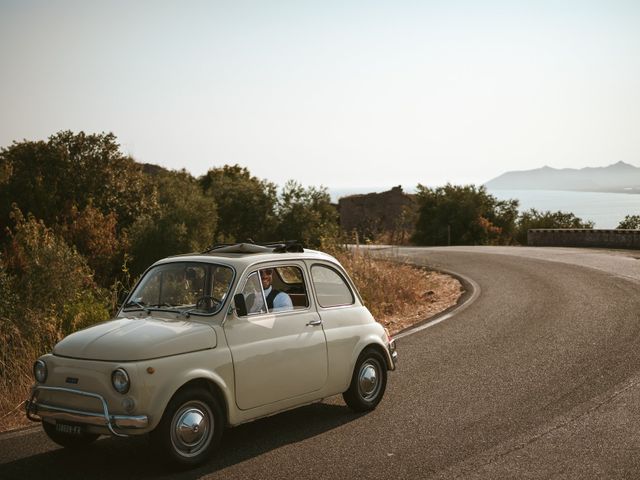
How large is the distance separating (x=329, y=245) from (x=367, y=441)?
1367 centimetres

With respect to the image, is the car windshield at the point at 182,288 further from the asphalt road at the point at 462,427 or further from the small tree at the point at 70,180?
the small tree at the point at 70,180

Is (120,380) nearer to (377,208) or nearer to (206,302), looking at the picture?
(206,302)

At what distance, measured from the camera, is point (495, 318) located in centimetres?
1471

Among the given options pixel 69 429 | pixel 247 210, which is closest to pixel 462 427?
pixel 69 429

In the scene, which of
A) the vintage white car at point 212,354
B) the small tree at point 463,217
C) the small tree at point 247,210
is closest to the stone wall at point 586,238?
the small tree at point 463,217

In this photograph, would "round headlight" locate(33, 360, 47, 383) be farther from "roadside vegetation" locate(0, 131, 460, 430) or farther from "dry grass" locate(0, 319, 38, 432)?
"roadside vegetation" locate(0, 131, 460, 430)

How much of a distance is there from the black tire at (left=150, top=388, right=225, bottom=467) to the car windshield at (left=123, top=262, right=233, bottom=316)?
0.98 meters

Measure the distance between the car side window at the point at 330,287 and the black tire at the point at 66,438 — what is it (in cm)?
274

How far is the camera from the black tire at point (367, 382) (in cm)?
830

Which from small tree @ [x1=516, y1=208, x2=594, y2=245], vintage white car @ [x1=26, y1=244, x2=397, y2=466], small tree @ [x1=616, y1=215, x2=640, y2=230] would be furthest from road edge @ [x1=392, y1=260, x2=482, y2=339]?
small tree @ [x1=516, y1=208, x2=594, y2=245]

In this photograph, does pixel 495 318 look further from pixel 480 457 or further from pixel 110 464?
pixel 110 464

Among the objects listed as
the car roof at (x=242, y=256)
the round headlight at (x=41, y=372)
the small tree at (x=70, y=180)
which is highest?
the small tree at (x=70, y=180)

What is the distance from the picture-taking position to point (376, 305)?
16.5 m

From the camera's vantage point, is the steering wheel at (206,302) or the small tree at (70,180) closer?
the steering wheel at (206,302)
